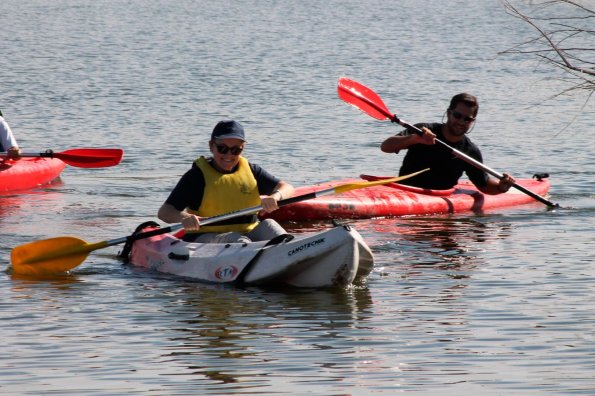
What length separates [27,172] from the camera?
522 inches

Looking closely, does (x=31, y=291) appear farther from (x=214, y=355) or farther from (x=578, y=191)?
(x=578, y=191)

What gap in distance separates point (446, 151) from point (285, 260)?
11.8 ft

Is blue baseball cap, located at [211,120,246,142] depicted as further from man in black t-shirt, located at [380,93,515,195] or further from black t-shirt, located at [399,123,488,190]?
black t-shirt, located at [399,123,488,190]

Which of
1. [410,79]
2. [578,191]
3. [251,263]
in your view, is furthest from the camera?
[410,79]

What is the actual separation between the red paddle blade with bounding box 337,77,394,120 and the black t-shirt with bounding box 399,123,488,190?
0.77 m

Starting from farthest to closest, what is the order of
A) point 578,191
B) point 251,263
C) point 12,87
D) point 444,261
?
1. point 12,87
2. point 578,191
3. point 444,261
4. point 251,263

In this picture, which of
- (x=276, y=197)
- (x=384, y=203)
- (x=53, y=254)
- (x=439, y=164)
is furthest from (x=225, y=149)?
(x=439, y=164)

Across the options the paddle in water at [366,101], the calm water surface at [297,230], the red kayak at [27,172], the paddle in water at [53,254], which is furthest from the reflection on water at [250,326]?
the red kayak at [27,172]

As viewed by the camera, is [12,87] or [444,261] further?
[12,87]

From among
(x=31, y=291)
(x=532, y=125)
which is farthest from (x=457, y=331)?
(x=532, y=125)

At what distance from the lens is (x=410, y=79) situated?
976 inches

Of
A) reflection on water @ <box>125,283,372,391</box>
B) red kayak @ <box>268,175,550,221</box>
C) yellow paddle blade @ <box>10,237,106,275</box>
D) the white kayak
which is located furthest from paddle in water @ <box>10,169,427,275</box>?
red kayak @ <box>268,175,550,221</box>

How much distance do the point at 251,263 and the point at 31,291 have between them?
149 centimetres

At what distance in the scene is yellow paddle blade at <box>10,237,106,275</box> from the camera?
919cm
